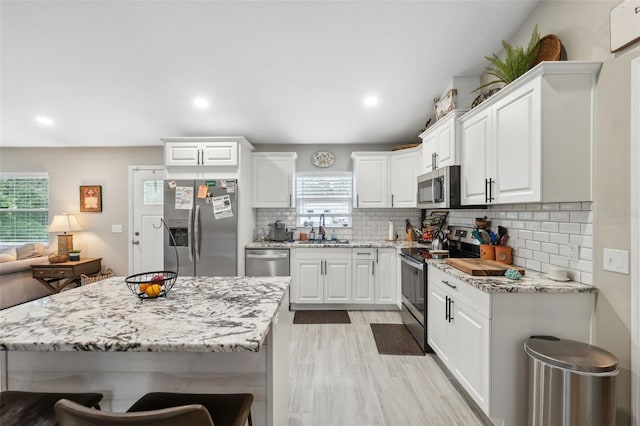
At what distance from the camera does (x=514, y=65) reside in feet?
6.08

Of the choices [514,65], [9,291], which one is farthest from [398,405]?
[9,291]

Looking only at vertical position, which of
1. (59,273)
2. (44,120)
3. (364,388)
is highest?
(44,120)

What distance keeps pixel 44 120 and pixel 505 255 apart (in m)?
5.60

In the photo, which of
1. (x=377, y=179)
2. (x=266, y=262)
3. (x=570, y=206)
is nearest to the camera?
(x=570, y=206)

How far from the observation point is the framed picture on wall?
4.41 m

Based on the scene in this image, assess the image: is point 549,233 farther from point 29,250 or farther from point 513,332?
point 29,250

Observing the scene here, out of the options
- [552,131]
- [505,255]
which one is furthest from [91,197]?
[552,131]

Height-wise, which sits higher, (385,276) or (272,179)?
(272,179)

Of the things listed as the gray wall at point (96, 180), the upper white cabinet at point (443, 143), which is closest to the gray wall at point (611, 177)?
the upper white cabinet at point (443, 143)

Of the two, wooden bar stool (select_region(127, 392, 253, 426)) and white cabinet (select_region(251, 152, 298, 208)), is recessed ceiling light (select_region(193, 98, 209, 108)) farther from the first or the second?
wooden bar stool (select_region(127, 392, 253, 426))

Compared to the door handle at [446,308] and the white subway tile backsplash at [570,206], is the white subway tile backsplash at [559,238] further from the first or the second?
the door handle at [446,308]

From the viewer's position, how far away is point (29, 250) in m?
4.10

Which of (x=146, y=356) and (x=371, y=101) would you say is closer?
(x=146, y=356)

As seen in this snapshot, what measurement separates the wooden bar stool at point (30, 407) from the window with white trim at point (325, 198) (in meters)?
3.40
